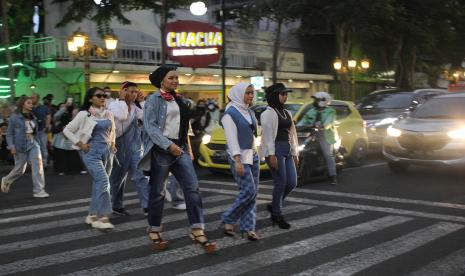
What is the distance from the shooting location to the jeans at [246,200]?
5.88 m

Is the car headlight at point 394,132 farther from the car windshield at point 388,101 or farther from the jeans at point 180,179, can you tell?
the jeans at point 180,179

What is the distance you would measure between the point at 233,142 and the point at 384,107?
34.9 feet

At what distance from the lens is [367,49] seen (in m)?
36.5

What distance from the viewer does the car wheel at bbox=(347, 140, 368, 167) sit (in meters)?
12.9

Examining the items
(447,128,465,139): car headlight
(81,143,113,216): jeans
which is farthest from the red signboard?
(81,143,113,216): jeans

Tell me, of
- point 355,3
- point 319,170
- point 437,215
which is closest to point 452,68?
point 355,3

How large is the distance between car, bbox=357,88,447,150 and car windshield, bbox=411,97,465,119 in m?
2.20

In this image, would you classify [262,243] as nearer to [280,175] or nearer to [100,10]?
[280,175]

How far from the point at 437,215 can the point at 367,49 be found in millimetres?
30656

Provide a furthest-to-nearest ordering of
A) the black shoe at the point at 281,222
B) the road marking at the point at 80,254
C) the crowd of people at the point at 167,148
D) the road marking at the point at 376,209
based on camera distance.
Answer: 1. the road marking at the point at 376,209
2. the black shoe at the point at 281,222
3. the crowd of people at the point at 167,148
4. the road marking at the point at 80,254

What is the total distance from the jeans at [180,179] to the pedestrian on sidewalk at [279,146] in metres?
1.16

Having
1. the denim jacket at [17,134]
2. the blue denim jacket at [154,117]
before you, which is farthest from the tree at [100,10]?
the blue denim jacket at [154,117]

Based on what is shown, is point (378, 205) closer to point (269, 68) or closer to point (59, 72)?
point (59, 72)

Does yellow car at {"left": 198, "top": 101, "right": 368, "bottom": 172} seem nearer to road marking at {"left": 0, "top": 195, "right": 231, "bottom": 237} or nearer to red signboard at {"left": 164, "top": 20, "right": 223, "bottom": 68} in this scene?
road marking at {"left": 0, "top": 195, "right": 231, "bottom": 237}
